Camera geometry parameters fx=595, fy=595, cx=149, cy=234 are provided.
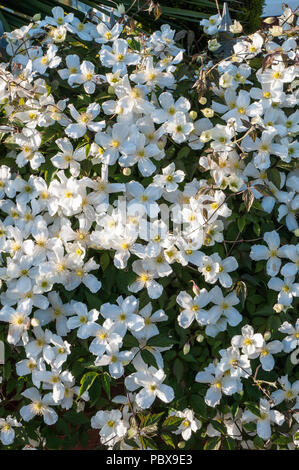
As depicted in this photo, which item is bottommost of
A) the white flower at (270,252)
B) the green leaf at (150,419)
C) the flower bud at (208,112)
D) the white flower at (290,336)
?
the green leaf at (150,419)

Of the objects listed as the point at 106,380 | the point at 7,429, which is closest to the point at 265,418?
the point at 106,380

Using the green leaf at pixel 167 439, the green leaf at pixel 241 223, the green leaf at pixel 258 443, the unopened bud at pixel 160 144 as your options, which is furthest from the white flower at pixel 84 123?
the green leaf at pixel 258 443

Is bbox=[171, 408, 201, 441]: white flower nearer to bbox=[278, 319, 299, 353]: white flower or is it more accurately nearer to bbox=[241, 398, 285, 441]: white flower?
bbox=[241, 398, 285, 441]: white flower

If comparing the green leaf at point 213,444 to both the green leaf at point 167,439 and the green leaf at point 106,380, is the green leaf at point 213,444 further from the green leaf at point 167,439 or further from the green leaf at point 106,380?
the green leaf at point 106,380

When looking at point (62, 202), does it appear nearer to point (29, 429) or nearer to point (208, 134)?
point (208, 134)

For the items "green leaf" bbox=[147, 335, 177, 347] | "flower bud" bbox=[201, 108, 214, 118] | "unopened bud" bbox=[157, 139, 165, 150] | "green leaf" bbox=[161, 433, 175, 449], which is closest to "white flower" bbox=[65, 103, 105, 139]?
"unopened bud" bbox=[157, 139, 165, 150]

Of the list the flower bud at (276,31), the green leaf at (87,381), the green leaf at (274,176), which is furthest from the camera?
the flower bud at (276,31)
